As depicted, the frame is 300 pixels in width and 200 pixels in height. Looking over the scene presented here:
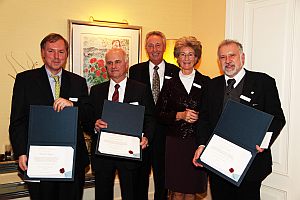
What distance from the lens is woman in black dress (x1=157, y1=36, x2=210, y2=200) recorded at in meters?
2.89

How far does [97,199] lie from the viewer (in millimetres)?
2879

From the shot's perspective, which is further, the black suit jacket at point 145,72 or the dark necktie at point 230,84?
the black suit jacket at point 145,72

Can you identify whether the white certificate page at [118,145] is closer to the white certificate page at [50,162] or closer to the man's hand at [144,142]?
the man's hand at [144,142]

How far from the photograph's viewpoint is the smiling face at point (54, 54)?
2.41 meters

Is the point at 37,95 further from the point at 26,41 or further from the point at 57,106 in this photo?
the point at 26,41

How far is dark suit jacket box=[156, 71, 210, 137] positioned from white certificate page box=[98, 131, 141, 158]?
439 millimetres

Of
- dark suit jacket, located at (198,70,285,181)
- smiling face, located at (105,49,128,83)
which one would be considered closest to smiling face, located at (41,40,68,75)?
smiling face, located at (105,49,128,83)

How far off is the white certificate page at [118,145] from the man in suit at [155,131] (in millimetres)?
711

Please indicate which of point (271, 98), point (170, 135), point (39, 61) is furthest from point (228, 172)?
point (39, 61)

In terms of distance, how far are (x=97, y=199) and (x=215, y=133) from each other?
4.17ft

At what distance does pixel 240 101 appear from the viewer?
232 cm

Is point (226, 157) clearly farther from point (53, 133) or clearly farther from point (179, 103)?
point (53, 133)

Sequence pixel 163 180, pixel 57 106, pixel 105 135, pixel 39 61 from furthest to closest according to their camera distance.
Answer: pixel 39 61 → pixel 163 180 → pixel 105 135 → pixel 57 106

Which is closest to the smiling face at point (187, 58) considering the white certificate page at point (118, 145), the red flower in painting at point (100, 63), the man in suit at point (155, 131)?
the man in suit at point (155, 131)
